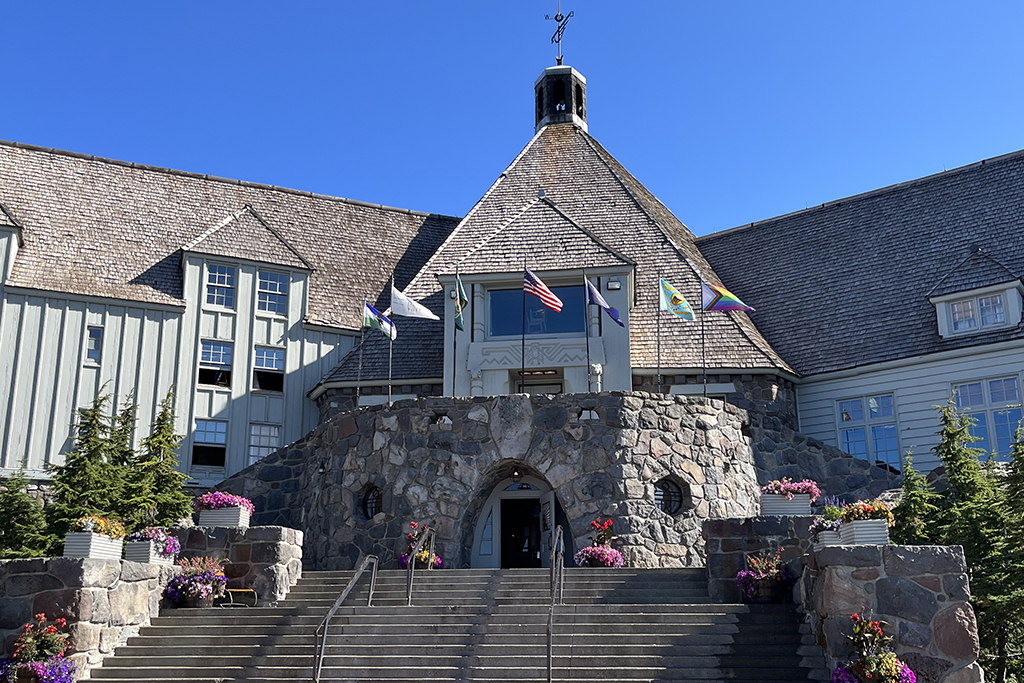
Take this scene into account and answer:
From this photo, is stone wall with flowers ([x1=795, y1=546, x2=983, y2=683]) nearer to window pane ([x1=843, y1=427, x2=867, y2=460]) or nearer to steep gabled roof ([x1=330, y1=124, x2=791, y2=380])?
steep gabled roof ([x1=330, y1=124, x2=791, y2=380])

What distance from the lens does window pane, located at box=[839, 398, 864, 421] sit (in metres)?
25.4

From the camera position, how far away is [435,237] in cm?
3406

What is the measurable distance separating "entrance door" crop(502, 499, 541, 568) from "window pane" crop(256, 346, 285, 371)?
27.7ft

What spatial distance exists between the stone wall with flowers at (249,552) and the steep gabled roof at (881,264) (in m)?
14.7

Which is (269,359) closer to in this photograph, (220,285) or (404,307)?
(220,285)

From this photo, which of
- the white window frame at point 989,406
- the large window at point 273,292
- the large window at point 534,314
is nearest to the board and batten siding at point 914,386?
the white window frame at point 989,406

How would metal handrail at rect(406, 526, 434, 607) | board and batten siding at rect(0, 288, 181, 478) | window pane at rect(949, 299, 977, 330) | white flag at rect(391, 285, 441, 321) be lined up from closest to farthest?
metal handrail at rect(406, 526, 434, 607) → white flag at rect(391, 285, 441, 321) → window pane at rect(949, 299, 977, 330) → board and batten siding at rect(0, 288, 181, 478)

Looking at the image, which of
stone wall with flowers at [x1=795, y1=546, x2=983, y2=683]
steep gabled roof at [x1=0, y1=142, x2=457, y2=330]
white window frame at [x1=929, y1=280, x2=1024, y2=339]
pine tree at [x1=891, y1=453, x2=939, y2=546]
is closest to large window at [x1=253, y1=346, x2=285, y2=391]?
steep gabled roof at [x1=0, y1=142, x2=457, y2=330]

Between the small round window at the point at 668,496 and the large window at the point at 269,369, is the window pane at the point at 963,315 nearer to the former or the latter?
the small round window at the point at 668,496

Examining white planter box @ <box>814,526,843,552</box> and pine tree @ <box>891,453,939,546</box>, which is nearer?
white planter box @ <box>814,526,843,552</box>

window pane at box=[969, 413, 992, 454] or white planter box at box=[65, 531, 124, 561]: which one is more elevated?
window pane at box=[969, 413, 992, 454]

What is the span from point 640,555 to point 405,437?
5560mm

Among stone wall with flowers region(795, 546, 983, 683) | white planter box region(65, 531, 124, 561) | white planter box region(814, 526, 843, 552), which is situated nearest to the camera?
stone wall with flowers region(795, 546, 983, 683)

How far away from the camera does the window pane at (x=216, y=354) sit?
27.2 metres
